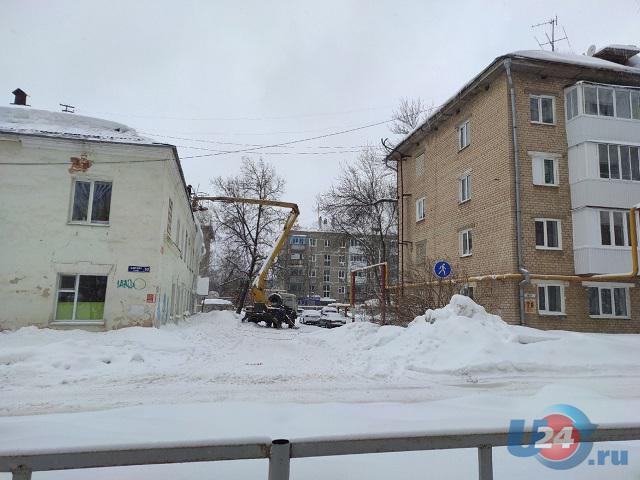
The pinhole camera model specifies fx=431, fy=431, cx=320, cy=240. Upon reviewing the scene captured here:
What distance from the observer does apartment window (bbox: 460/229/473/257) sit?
2075cm

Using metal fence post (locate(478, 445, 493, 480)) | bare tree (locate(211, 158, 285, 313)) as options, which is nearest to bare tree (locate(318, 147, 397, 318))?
bare tree (locate(211, 158, 285, 313))

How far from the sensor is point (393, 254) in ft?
129

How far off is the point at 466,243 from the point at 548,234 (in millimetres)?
3861

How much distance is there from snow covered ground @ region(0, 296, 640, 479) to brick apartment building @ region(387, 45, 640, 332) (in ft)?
19.2

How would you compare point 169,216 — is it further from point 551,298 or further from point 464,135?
point 551,298

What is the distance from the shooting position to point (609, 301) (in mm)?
17906

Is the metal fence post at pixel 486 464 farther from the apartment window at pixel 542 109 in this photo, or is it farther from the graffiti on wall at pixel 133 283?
the apartment window at pixel 542 109

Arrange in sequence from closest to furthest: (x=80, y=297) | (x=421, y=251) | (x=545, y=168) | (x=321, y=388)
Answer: (x=321, y=388)
(x=80, y=297)
(x=545, y=168)
(x=421, y=251)

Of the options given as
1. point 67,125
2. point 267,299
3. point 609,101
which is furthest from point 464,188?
point 67,125

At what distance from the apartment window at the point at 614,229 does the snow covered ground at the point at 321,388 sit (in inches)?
281

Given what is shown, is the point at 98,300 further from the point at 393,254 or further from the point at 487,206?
the point at 393,254

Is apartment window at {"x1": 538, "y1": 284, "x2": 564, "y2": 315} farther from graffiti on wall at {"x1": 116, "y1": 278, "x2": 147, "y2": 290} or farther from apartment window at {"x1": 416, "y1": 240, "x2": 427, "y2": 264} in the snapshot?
graffiti on wall at {"x1": 116, "y1": 278, "x2": 147, "y2": 290}

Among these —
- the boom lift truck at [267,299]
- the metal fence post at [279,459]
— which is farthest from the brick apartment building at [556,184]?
the metal fence post at [279,459]

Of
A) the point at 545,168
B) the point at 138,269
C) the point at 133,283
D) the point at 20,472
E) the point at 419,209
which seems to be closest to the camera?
the point at 20,472
